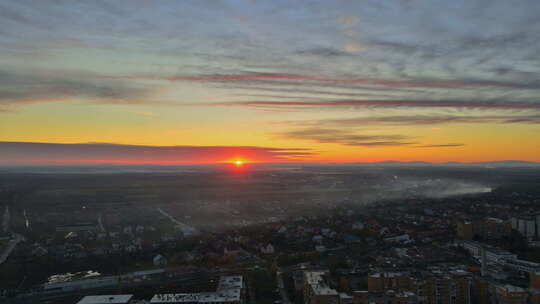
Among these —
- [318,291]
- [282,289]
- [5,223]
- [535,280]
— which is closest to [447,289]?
[535,280]

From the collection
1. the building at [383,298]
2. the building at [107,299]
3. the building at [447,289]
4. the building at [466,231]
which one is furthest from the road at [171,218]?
the building at [447,289]

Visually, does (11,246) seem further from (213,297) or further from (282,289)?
(282,289)

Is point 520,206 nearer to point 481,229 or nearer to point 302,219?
point 481,229

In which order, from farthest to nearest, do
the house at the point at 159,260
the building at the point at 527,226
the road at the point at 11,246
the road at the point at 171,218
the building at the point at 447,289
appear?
the road at the point at 171,218 → the building at the point at 527,226 → the road at the point at 11,246 → the house at the point at 159,260 → the building at the point at 447,289

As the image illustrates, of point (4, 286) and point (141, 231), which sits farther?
point (141, 231)

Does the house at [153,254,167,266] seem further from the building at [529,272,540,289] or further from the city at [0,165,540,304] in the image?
the building at [529,272,540,289]

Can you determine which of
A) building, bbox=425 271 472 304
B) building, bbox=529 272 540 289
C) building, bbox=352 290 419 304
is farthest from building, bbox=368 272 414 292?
building, bbox=529 272 540 289

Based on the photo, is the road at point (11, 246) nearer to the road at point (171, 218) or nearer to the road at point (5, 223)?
the road at point (5, 223)

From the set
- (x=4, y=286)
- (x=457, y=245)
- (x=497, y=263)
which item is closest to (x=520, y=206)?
(x=457, y=245)

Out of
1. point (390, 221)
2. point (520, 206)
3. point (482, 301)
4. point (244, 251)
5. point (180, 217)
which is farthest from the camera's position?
point (520, 206)
